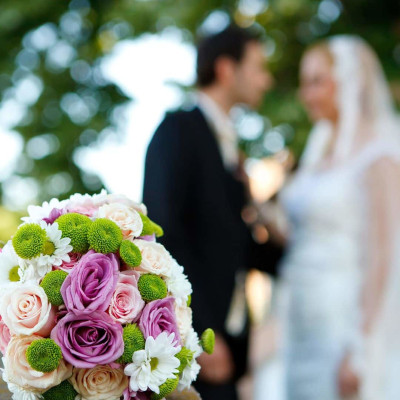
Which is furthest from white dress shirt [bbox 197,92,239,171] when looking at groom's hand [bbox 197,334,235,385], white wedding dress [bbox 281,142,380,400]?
white wedding dress [bbox 281,142,380,400]

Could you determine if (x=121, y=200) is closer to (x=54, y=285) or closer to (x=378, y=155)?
(x=54, y=285)

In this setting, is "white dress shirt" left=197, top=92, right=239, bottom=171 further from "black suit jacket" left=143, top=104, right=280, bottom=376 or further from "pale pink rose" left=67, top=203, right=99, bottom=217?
"pale pink rose" left=67, top=203, right=99, bottom=217

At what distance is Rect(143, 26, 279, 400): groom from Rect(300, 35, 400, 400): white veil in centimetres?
83

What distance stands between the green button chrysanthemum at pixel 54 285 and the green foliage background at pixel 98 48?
6403 millimetres

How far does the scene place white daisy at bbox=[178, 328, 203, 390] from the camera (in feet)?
4.91

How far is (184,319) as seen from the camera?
5.06ft

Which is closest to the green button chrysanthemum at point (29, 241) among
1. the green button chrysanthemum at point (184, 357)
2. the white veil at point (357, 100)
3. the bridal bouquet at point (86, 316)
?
the bridal bouquet at point (86, 316)

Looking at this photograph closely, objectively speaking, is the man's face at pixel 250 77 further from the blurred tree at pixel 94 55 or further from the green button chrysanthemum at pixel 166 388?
the blurred tree at pixel 94 55

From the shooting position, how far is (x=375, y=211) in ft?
12.8

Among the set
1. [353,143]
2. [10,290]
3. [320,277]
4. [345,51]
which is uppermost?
[10,290]

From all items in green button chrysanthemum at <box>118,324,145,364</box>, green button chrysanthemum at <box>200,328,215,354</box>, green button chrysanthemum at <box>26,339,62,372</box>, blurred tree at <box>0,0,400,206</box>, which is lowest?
blurred tree at <box>0,0,400,206</box>

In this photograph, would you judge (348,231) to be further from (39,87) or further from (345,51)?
(39,87)

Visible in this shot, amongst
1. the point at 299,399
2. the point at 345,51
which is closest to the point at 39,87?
the point at 345,51

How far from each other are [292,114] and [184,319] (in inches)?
256
